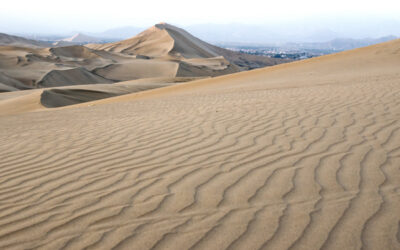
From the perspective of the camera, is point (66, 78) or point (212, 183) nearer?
point (212, 183)

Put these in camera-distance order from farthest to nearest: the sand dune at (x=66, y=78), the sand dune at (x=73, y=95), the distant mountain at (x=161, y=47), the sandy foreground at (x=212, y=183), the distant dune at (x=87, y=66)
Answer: the distant mountain at (x=161, y=47)
the distant dune at (x=87, y=66)
the sand dune at (x=66, y=78)
the sand dune at (x=73, y=95)
the sandy foreground at (x=212, y=183)

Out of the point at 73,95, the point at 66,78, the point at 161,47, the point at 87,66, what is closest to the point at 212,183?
the point at 73,95

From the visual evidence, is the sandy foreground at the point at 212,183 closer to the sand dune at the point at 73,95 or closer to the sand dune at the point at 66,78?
the sand dune at the point at 73,95

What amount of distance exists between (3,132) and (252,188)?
16.3ft

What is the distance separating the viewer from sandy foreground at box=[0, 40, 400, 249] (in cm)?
256

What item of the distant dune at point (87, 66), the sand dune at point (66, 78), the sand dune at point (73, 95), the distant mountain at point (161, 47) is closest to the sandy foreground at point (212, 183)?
the sand dune at point (73, 95)

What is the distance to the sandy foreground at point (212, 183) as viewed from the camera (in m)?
2.56

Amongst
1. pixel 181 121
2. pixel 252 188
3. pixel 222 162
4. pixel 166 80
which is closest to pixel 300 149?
pixel 222 162

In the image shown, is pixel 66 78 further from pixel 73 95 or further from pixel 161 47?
pixel 161 47

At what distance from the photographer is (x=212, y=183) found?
11.1 ft

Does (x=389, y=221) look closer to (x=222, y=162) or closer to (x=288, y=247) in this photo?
(x=288, y=247)

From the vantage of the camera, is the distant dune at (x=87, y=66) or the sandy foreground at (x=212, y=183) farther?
the distant dune at (x=87, y=66)

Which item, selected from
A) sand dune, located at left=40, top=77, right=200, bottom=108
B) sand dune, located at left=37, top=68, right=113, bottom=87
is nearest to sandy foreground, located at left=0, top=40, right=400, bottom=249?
sand dune, located at left=40, top=77, right=200, bottom=108

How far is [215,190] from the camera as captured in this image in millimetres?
3229
